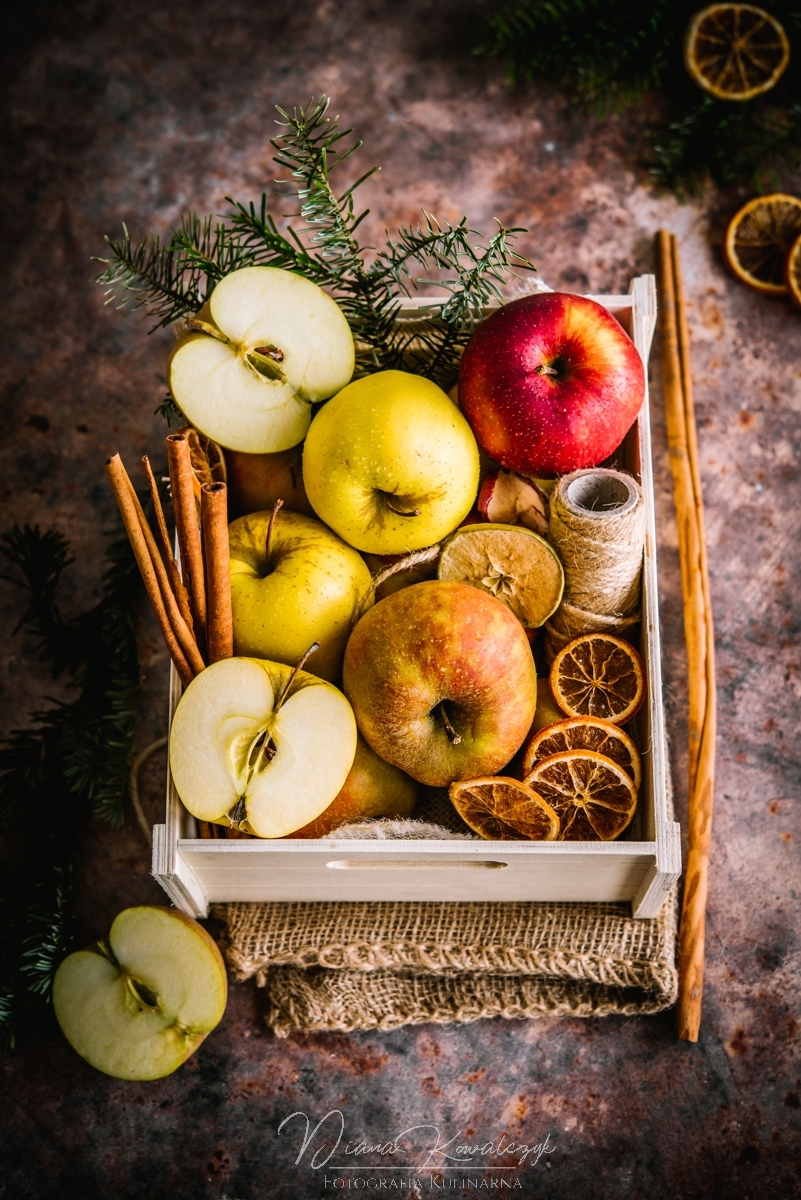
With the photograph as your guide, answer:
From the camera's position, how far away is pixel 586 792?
3.71 feet

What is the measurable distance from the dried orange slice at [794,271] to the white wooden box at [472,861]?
463mm

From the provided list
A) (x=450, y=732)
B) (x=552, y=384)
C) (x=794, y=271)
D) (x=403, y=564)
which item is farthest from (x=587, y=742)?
(x=794, y=271)

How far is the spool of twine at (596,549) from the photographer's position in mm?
1136

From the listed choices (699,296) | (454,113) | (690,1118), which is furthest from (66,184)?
(690,1118)

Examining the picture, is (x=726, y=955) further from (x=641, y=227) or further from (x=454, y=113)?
(x=454, y=113)

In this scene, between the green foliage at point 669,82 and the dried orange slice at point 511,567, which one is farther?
the green foliage at point 669,82

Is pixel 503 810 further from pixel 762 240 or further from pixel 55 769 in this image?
pixel 762 240

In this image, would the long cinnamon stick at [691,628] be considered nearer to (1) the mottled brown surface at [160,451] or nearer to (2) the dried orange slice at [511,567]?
(1) the mottled brown surface at [160,451]

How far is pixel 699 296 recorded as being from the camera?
1716 millimetres

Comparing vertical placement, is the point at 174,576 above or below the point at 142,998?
above

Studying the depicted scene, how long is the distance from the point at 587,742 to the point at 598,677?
9cm

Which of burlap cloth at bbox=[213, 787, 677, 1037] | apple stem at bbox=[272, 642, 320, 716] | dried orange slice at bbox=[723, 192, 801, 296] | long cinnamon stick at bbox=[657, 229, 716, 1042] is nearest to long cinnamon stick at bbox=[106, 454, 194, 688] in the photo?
apple stem at bbox=[272, 642, 320, 716]

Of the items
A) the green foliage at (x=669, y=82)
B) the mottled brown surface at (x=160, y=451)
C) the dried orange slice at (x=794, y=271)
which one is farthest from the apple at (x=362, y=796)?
the green foliage at (x=669, y=82)

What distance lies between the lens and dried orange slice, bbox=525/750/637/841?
1.12 meters
